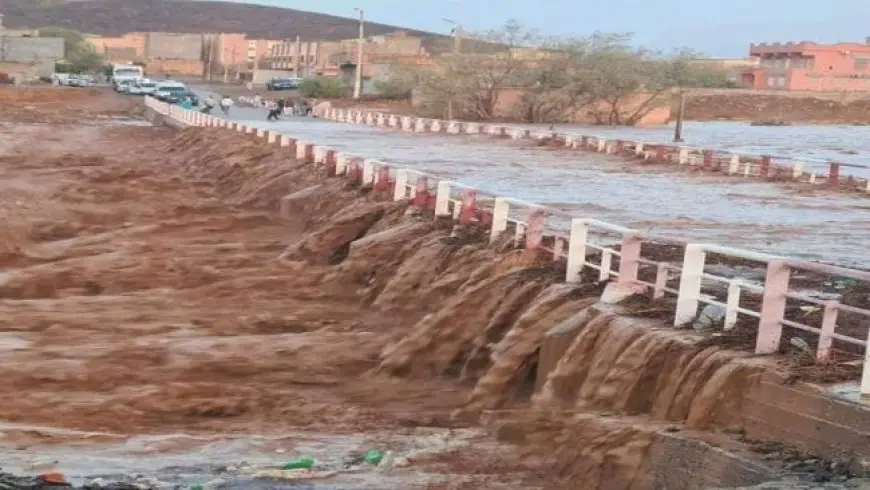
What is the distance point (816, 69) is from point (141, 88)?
92.4m

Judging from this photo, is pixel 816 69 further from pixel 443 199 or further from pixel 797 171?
pixel 443 199

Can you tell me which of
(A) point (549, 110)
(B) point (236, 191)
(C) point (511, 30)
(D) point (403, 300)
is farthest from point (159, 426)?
(C) point (511, 30)

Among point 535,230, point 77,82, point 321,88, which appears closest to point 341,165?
point 535,230

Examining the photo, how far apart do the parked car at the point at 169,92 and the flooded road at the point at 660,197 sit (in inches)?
1374

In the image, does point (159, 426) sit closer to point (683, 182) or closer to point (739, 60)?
point (683, 182)

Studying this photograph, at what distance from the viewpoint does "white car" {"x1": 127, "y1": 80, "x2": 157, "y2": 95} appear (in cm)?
9374

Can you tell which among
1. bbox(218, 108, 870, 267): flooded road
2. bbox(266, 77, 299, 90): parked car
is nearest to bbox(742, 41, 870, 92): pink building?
bbox(266, 77, 299, 90): parked car

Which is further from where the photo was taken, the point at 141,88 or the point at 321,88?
the point at 321,88

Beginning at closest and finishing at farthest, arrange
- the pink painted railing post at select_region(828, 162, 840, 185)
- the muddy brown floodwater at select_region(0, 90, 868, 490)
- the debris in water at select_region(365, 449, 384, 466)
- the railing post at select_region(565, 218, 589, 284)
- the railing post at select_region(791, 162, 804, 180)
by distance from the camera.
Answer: the muddy brown floodwater at select_region(0, 90, 868, 490) < the debris in water at select_region(365, 449, 384, 466) < the railing post at select_region(565, 218, 589, 284) < the pink painted railing post at select_region(828, 162, 840, 185) < the railing post at select_region(791, 162, 804, 180)

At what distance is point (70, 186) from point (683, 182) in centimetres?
1464

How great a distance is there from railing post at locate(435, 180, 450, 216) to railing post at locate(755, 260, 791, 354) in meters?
10.5

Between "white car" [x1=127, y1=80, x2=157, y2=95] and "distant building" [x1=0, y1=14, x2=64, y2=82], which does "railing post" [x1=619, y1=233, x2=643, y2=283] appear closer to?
"white car" [x1=127, y1=80, x2=157, y2=95]

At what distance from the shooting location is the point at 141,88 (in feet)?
317

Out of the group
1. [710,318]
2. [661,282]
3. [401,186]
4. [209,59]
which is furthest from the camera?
[209,59]
